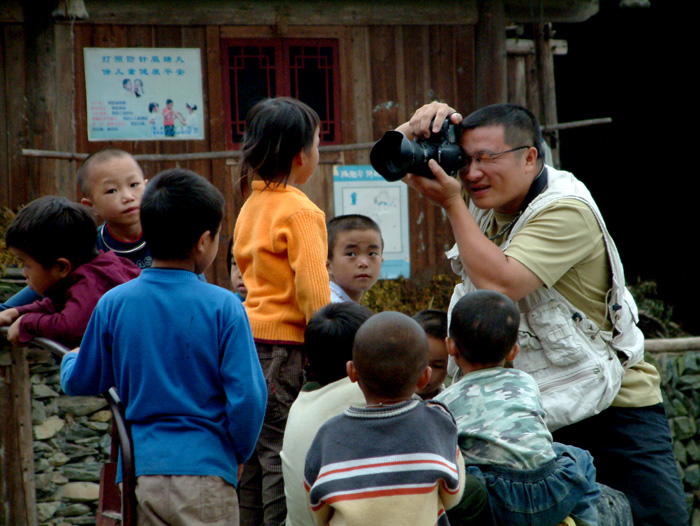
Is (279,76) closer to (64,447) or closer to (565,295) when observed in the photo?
(64,447)

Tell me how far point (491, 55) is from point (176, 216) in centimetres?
522

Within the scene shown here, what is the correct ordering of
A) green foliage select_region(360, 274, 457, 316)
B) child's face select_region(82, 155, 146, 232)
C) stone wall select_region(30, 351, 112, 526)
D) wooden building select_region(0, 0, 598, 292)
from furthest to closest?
green foliage select_region(360, 274, 457, 316), wooden building select_region(0, 0, 598, 292), stone wall select_region(30, 351, 112, 526), child's face select_region(82, 155, 146, 232)

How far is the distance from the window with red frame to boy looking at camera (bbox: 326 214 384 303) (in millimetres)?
3249

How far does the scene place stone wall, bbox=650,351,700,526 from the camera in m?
5.46

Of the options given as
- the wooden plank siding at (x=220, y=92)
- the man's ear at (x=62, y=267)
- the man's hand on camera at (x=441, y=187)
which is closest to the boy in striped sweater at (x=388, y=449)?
the man's hand on camera at (x=441, y=187)

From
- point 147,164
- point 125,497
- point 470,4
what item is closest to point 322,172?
point 147,164

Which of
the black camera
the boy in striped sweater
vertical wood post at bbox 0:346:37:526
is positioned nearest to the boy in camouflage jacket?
the boy in striped sweater

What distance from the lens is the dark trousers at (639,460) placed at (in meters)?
2.44

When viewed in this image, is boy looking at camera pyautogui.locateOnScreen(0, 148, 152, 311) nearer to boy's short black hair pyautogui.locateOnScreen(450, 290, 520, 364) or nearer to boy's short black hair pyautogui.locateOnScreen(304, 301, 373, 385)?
boy's short black hair pyautogui.locateOnScreen(304, 301, 373, 385)

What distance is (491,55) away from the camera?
683 cm

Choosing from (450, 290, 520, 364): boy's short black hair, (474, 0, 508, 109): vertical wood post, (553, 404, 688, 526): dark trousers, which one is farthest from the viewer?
(474, 0, 508, 109): vertical wood post

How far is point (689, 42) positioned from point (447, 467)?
753cm

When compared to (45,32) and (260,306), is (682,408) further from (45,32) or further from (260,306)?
(45,32)

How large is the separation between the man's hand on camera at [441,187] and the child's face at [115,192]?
129 centimetres
